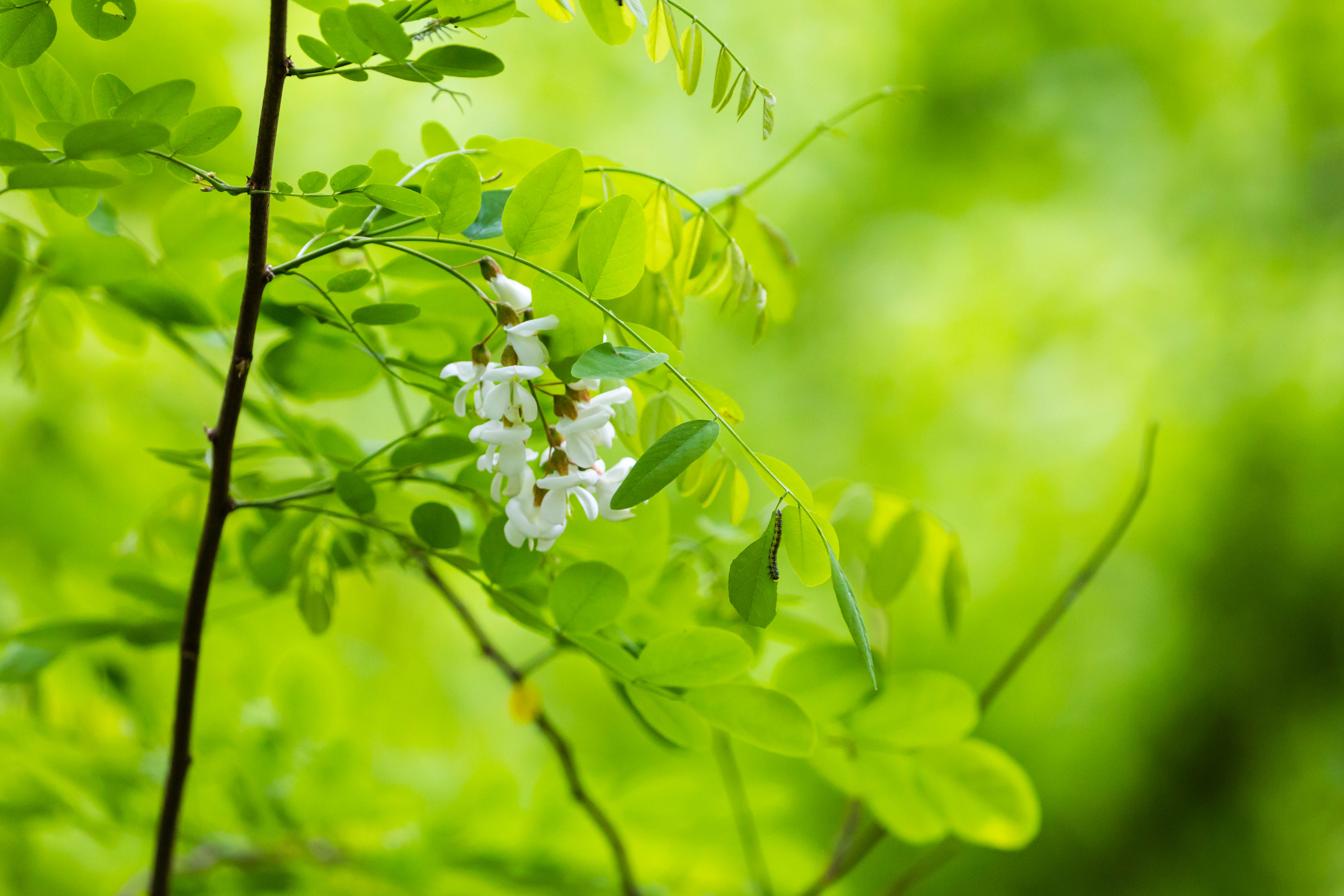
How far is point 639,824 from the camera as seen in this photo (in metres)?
0.54

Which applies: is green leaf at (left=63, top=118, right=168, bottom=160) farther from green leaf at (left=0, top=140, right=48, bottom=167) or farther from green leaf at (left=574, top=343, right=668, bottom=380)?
green leaf at (left=574, top=343, right=668, bottom=380)

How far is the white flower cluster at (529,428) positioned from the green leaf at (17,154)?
109 mm

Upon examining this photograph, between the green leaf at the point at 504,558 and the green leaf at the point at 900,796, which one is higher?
the green leaf at the point at 504,558

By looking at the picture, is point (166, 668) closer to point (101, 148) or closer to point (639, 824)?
point (639, 824)

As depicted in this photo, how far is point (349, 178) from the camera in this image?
240 mm

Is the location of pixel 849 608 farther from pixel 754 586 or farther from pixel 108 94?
pixel 108 94

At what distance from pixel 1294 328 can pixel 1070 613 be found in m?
0.58

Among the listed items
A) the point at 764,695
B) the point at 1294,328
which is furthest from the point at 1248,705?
the point at 764,695

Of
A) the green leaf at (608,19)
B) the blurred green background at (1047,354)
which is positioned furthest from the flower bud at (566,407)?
the blurred green background at (1047,354)

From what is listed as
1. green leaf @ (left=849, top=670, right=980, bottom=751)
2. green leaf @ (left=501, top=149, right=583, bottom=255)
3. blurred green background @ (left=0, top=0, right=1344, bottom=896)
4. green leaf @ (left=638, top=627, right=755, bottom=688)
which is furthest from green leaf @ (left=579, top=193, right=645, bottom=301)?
blurred green background @ (left=0, top=0, right=1344, bottom=896)

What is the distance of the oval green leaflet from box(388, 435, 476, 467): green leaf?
0.13 metres

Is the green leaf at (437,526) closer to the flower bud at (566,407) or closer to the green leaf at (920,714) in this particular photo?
the flower bud at (566,407)

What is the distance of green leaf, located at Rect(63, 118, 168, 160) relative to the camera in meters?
0.21

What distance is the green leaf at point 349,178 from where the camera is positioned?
0.78 feet
